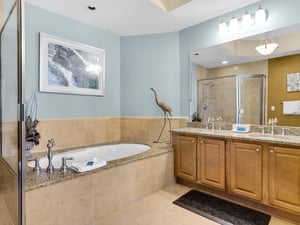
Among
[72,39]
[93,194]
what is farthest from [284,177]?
[72,39]

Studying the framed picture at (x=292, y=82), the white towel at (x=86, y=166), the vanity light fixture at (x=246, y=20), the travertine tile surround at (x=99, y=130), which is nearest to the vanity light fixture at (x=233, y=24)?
the vanity light fixture at (x=246, y=20)

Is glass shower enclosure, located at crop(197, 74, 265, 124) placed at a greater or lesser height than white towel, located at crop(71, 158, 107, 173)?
greater

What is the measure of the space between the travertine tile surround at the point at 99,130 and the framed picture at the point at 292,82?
1519 mm

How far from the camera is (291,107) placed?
7.29ft

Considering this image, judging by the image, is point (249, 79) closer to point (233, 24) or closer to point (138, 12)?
point (233, 24)

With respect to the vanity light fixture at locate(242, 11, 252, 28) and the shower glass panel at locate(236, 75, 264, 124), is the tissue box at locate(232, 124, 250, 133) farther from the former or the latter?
the vanity light fixture at locate(242, 11, 252, 28)

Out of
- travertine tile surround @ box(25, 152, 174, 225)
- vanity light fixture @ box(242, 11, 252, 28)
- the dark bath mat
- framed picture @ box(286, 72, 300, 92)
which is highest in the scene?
vanity light fixture @ box(242, 11, 252, 28)

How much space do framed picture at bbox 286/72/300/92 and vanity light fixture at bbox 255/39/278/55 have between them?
0.39 metres

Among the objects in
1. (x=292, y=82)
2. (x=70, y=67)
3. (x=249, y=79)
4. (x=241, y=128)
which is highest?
(x=70, y=67)

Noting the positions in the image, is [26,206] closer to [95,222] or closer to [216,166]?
[95,222]

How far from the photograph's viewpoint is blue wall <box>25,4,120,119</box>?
2.52 metres

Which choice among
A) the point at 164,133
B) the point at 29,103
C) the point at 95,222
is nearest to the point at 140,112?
the point at 164,133

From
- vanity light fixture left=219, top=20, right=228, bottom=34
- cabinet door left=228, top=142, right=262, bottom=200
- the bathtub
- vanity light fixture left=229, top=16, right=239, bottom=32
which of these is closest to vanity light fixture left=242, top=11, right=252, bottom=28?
vanity light fixture left=229, top=16, right=239, bottom=32

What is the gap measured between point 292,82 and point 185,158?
1641 millimetres
